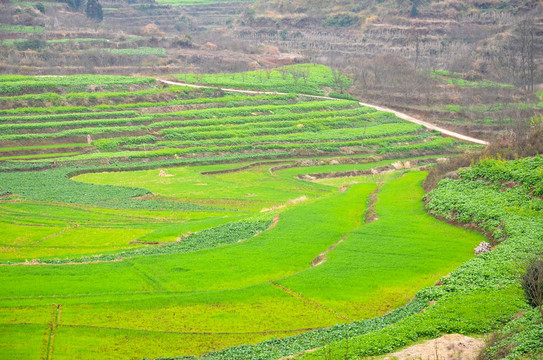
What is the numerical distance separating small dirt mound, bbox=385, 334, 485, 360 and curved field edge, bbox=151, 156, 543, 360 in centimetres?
57

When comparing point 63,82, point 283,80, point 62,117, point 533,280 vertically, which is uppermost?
point 63,82

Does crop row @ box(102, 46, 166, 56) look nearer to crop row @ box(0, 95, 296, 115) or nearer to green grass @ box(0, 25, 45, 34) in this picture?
green grass @ box(0, 25, 45, 34)

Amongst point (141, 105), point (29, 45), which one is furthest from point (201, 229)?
point (29, 45)

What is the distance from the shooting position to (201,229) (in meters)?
45.8

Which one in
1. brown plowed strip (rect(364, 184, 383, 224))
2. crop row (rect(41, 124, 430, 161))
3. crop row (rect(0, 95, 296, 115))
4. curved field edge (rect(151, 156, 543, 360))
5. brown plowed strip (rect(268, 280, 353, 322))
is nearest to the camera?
curved field edge (rect(151, 156, 543, 360))

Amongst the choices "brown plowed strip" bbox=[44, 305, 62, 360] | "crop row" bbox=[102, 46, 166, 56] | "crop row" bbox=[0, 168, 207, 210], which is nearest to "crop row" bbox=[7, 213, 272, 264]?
"brown plowed strip" bbox=[44, 305, 62, 360]

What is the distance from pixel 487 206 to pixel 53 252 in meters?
28.8

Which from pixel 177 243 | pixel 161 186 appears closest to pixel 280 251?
pixel 177 243

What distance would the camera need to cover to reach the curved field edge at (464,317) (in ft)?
78.4

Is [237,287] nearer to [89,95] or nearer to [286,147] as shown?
[286,147]

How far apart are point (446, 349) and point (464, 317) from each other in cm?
291

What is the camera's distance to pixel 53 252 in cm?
4119

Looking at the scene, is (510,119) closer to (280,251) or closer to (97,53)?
(280,251)

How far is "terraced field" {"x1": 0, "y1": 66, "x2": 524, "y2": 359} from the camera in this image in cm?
2875
